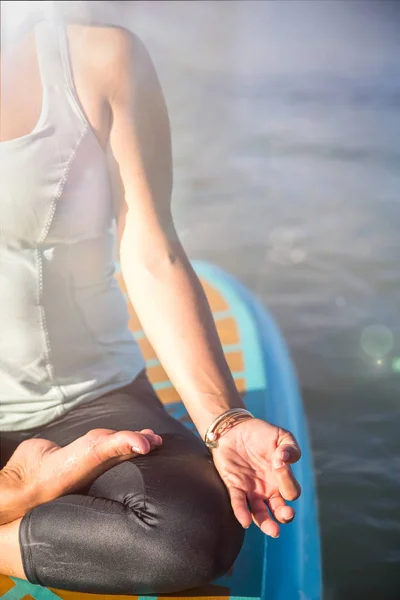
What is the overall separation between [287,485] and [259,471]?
Answer: 0.17 feet

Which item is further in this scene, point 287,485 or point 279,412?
point 279,412

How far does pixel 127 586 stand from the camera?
0.72 m

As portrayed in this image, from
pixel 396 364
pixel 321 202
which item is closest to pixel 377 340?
pixel 396 364

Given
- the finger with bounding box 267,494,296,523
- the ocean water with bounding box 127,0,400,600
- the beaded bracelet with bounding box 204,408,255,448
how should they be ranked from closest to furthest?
the finger with bounding box 267,494,296,523 < the beaded bracelet with bounding box 204,408,255,448 < the ocean water with bounding box 127,0,400,600

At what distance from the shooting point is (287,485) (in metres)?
0.69

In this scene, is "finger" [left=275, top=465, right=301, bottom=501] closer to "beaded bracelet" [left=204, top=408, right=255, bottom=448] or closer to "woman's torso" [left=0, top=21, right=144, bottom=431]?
"beaded bracelet" [left=204, top=408, right=255, bottom=448]

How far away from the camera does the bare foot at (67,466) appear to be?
28.1 inches

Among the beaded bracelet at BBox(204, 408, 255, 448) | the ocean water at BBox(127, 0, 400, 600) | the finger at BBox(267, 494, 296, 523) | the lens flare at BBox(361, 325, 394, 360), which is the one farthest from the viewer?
the lens flare at BBox(361, 325, 394, 360)

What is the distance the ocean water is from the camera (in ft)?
3.75

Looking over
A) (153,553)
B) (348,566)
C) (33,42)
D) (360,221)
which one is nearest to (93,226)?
(33,42)

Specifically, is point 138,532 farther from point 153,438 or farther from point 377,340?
point 377,340

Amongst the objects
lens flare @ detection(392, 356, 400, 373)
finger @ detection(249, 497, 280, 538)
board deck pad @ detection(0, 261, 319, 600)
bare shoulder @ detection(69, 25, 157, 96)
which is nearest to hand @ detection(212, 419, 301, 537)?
finger @ detection(249, 497, 280, 538)

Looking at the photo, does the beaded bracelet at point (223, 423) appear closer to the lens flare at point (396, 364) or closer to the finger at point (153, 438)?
the finger at point (153, 438)

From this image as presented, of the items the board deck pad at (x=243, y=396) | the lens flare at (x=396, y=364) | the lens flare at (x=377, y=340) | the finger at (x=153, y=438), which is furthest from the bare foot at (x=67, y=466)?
the lens flare at (x=377, y=340)
